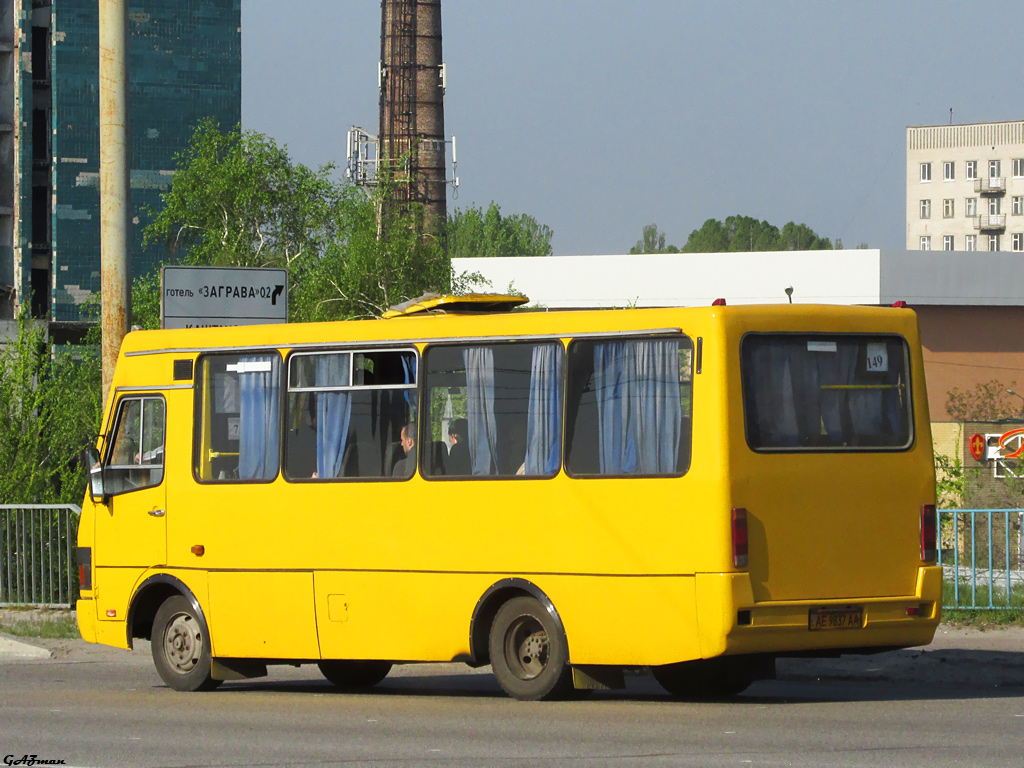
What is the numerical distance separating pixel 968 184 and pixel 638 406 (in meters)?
132

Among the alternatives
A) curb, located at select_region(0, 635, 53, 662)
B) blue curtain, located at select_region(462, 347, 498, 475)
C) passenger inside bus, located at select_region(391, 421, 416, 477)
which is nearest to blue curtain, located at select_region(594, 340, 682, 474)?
blue curtain, located at select_region(462, 347, 498, 475)

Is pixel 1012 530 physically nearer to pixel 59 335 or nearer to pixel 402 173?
pixel 59 335

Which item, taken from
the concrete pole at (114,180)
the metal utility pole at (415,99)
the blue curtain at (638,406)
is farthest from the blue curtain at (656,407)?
the metal utility pole at (415,99)

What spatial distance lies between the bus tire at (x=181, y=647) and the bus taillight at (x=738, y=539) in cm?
441

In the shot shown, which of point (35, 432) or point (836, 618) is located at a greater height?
point (35, 432)

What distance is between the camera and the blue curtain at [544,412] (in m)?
10.7

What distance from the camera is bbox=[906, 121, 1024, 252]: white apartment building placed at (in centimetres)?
13450

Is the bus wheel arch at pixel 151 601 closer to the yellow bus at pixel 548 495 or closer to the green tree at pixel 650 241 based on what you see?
the yellow bus at pixel 548 495

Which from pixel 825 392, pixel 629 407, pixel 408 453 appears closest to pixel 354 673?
pixel 408 453

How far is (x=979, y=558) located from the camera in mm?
14977

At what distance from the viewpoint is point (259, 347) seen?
12195mm

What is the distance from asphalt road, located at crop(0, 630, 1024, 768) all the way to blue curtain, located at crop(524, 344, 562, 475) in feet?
5.19

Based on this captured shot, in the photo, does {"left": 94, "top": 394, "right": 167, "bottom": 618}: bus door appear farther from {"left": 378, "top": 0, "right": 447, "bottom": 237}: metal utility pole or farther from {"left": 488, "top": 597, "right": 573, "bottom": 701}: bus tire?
{"left": 378, "top": 0, "right": 447, "bottom": 237}: metal utility pole

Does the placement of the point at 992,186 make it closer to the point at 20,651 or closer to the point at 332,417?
the point at 20,651
